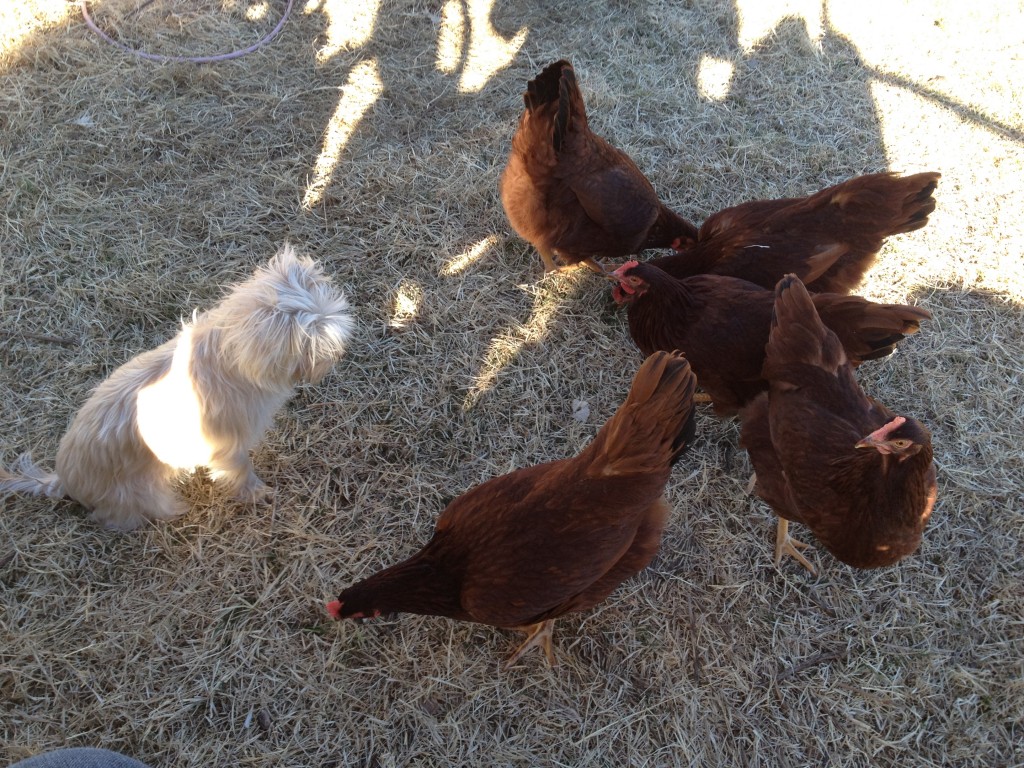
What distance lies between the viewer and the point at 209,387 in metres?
2.19

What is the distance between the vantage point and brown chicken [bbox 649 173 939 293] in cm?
283

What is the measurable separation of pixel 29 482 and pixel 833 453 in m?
3.20

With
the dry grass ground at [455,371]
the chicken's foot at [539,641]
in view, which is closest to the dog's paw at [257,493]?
the dry grass ground at [455,371]

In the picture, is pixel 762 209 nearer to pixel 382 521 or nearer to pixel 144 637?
pixel 382 521

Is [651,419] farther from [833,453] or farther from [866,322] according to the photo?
[866,322]

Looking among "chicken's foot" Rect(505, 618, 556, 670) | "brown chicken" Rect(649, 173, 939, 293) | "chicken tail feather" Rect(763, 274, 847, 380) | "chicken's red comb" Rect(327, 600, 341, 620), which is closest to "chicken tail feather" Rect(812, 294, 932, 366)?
"chicken tail feather" Rect(763, 274, 847, 380)

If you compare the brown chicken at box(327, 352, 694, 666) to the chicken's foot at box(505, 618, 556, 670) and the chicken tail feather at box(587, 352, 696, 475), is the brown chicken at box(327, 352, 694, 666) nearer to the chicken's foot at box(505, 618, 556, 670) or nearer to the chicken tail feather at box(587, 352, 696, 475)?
the chicken tail feather at box(587, 352, 696, 475)

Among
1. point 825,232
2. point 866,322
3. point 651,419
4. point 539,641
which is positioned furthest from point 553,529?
point 825,232

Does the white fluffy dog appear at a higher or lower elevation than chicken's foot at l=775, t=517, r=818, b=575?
higher

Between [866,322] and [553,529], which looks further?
[866,322]

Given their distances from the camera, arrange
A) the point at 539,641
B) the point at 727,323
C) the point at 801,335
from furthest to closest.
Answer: the point at 727,323
the point at 539,641
the point at 801,335

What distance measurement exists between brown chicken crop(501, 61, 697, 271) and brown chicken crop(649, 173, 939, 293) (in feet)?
1.28

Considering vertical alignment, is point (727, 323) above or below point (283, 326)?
below

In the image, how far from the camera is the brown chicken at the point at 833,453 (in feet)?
6.64
